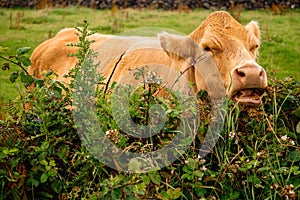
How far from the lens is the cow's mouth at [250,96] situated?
3615 mm

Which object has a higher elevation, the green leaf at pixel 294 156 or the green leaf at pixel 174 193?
the green leaf at pixel 294 156

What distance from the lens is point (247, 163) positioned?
3.00 meters

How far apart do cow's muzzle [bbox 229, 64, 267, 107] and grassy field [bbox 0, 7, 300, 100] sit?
16.2 feet

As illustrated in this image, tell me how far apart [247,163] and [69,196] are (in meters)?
1.00

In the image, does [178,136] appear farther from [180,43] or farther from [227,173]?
[180,43]

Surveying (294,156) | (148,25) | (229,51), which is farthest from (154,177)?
(148,25)

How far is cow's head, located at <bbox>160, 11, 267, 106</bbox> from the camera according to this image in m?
3.78

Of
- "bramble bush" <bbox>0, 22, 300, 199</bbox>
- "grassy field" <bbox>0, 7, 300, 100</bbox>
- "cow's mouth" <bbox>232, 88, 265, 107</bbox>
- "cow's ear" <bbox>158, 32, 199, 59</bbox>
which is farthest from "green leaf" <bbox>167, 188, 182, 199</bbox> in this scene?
"grassy field" <bbox>0, 7, 300, 100</bbox>

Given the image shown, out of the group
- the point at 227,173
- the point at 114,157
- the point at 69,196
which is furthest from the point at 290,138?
the point at 69,196

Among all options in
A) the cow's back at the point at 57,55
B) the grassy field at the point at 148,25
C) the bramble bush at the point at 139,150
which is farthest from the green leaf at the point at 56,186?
the grassy field at the point at 148,25

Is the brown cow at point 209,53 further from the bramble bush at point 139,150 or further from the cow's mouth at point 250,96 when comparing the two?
the bramble bush at point 139,150

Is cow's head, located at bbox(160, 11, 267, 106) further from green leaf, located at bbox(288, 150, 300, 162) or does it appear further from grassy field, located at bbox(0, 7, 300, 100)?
grassy field, located at bbox(0, 7, 300, 100)

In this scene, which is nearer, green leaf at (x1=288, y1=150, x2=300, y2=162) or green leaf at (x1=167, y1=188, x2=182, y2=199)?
green leaf at (x1=167, y1=188, x2=182, y2=199)

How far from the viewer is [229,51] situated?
4293mm
